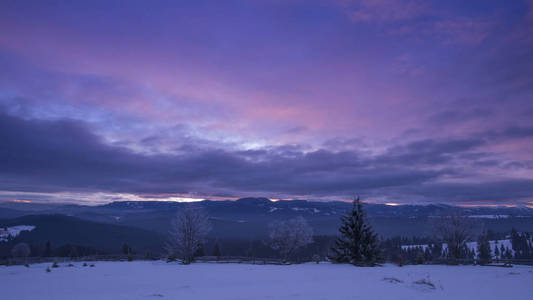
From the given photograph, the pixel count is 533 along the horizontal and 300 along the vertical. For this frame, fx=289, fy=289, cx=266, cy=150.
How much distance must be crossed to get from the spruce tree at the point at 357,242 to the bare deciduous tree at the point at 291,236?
76.0ft

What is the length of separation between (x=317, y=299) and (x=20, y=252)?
7376cm

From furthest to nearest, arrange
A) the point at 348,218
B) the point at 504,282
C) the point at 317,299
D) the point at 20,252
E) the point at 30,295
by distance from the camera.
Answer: the point at 20,252
the point at 348,218
the point at 504,282
the point at 30,295
the point at 317,299

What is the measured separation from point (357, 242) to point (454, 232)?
23535 millimetres

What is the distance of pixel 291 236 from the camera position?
6178cm

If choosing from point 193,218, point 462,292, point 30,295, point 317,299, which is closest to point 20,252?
point 193,218

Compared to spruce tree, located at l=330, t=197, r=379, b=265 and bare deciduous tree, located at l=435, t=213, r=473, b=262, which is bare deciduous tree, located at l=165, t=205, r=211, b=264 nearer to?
spruce tree, located at l=330, t=197, r=379, b=265

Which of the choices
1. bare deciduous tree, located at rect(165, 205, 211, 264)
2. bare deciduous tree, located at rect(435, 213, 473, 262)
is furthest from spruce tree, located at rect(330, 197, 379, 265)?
bare deciduous tree, located at rect(165, 205, 211, 264)

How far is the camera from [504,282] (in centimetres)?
1975

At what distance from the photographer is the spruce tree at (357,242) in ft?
123

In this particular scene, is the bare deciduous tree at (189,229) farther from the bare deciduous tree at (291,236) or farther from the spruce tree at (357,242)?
the spruce tree at (357,242)

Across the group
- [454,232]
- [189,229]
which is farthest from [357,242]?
[189,229]

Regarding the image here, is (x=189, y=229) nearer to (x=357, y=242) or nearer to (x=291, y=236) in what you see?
(x=291, y=236)

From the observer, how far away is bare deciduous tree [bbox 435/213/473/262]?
49.0 metres

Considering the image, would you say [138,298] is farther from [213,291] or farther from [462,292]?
[462,292]
